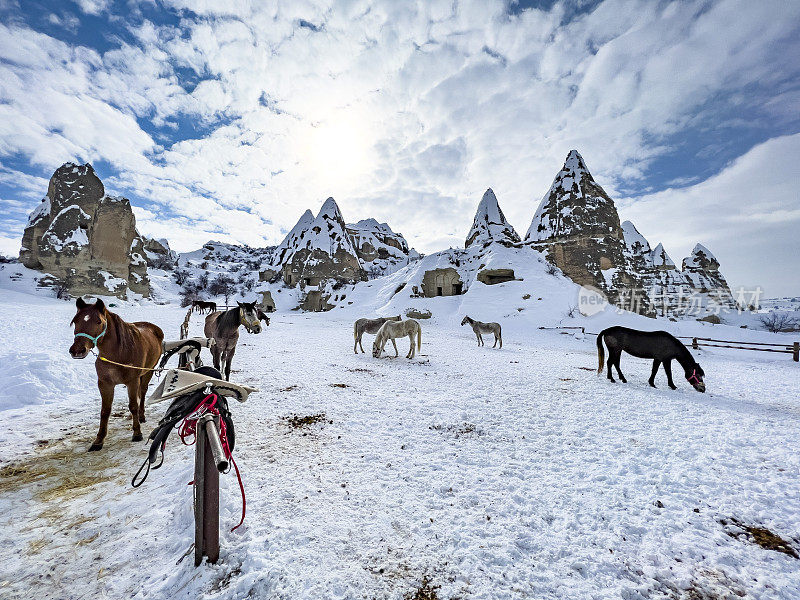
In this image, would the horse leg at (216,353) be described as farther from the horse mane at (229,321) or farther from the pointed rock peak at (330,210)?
the pointed rock peak at (330,210)

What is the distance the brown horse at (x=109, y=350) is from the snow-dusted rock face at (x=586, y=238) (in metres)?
46.8

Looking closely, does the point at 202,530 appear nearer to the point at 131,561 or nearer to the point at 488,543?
the point at 131,561

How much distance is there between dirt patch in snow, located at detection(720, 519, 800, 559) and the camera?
2.23 meters

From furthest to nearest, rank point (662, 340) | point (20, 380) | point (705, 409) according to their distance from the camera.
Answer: point (662, 340)
point (705, 409)
point (20, 380)

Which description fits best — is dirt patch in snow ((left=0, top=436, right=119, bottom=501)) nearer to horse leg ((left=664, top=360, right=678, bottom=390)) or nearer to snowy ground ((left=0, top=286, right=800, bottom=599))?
snowy ground ((left=0, top=286, right=800, bottom=599))

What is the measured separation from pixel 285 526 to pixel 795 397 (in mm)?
10633

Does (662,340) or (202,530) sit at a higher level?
(662,340)

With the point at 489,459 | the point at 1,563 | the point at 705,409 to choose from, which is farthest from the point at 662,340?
the point at 1,563

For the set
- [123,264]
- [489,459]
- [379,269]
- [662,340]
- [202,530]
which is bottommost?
[489,459]

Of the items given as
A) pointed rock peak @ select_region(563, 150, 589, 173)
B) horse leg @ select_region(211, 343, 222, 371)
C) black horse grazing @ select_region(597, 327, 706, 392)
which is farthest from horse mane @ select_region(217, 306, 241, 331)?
pointed rock peak @ select_region(563, 150, 589, 173)

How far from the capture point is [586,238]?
41.5 m

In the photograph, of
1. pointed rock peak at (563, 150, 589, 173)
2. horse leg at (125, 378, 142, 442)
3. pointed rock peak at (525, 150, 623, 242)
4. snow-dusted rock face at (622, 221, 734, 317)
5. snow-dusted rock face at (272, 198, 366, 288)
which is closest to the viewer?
horse leg at (125, 378, 142, 442)

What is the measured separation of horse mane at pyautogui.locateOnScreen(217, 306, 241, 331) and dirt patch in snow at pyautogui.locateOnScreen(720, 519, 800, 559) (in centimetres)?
809

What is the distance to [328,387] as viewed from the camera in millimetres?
6602
